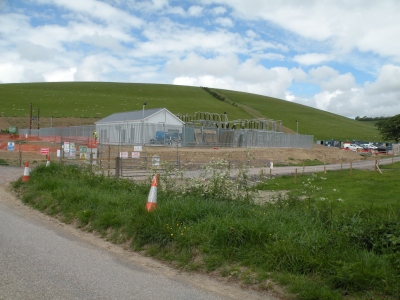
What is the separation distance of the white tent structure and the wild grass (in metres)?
28.0

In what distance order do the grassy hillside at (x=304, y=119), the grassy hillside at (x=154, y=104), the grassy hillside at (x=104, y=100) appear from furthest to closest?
the grassy hillside at (x=304, y=119) → the grassy hillside at (x=154, y=104) → the grassy hillside at (x=104, y=100)

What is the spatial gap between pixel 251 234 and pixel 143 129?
Answer: 35.3 meters

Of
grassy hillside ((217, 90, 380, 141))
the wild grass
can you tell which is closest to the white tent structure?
the wild grass

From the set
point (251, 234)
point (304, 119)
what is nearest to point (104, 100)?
point (304, 119)

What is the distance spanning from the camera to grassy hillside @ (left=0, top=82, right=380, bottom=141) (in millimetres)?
87812

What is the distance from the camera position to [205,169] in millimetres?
10273

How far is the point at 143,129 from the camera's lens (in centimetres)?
4134

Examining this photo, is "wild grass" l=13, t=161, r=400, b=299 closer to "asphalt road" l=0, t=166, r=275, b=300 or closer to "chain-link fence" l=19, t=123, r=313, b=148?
"asphalt road" l=0, t=166, r=275, b=300

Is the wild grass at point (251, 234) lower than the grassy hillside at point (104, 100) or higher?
lower

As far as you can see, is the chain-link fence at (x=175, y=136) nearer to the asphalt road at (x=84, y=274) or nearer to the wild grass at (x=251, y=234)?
the wild grass at (x=251, y=234)

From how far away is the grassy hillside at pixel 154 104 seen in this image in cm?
8781

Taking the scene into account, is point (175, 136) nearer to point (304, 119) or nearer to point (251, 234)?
point (251, 234)

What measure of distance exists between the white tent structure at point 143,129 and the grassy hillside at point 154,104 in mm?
33378

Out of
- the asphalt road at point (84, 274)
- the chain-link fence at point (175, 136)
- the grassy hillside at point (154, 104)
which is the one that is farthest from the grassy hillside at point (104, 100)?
the asphalt road at point (84, 274)
